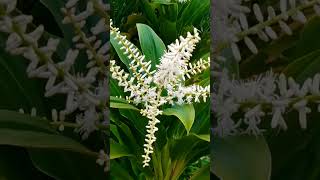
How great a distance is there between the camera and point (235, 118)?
46cm

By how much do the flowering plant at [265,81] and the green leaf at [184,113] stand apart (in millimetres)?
37

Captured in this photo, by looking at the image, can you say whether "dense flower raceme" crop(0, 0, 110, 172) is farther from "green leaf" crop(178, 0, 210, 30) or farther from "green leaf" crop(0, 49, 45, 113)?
"green leaf" crop(178, 0, 210, 30)

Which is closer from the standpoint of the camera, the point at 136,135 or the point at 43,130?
the point at 43,130

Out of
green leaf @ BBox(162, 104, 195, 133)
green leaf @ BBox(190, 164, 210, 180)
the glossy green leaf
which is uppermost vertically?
the glossy green leaf

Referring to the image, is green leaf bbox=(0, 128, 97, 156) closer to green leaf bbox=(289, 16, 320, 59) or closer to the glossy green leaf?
the glossy green leaf

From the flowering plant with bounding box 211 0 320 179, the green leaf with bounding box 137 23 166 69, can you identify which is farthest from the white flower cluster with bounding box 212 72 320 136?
A: the green leaf with bounding box 137 23 166 69

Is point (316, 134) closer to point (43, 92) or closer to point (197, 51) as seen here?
point (197, 51)

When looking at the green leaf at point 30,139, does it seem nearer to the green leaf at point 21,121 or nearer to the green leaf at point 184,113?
the green leaf at point 21,121

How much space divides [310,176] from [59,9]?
331 mm

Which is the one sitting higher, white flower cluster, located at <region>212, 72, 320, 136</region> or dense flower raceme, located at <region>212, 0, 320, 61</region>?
dense flower raceme, located at <region>212, 0, 320, 61</region>

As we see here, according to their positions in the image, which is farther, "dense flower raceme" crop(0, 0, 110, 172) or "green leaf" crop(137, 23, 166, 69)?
"green leaf" crop(137, 23, 166, 69)

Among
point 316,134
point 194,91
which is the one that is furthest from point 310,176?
point 194,91

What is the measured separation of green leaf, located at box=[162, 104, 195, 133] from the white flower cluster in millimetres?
40

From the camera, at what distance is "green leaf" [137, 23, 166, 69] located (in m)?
0.54
